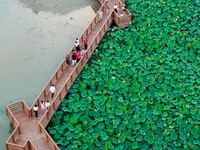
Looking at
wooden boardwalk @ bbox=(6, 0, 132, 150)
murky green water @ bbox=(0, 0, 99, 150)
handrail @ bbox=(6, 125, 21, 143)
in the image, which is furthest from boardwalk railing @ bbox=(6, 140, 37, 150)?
murky green water @ bbox=(0, 0, 99, 150)

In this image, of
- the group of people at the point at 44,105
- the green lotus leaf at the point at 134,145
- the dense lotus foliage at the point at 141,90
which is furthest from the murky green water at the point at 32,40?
the green lotus leaf at the point at 134,145

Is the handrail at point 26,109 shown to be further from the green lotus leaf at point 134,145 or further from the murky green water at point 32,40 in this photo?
the green lotus leaf at point 134,145

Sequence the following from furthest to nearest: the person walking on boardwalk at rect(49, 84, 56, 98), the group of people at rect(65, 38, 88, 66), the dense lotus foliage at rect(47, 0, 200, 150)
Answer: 1. the group of people at rect(65, 38, 88, 66)
2. the person walking on boardwalk at rect(49, 84, 56, 98)
3. the dense lotus foliage at rect(47, 0, 200, 150)

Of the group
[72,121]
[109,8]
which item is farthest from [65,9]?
[72,121]

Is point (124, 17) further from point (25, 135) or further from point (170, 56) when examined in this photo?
point (25, 135)

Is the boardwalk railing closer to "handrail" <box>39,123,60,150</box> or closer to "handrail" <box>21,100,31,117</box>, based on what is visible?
"handrail" <box>39,123,60,150</box>
